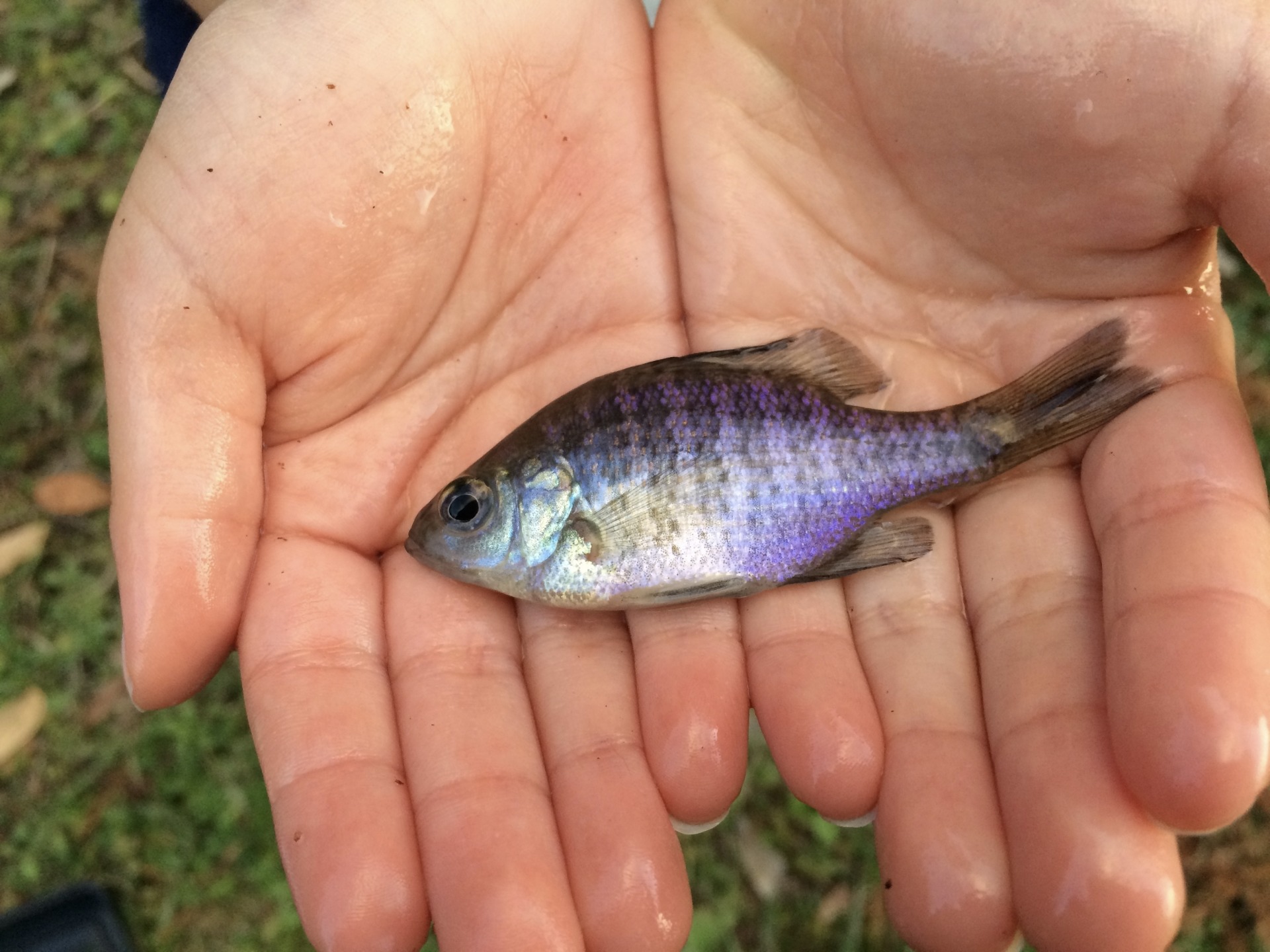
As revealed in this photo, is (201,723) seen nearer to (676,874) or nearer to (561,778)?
(561,778)

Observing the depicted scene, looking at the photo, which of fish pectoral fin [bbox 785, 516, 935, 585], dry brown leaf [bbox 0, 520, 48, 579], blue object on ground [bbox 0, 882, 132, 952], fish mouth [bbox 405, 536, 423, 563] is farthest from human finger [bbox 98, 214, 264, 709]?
dry brown leaf [bbox 0, 520, 48, 579]

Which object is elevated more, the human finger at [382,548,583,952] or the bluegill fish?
the bluegill fish

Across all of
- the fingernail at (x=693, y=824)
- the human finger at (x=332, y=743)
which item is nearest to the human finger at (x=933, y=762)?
the fingernail at (x=693, y=824)

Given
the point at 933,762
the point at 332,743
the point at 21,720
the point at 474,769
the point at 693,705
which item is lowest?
the point at 21,720

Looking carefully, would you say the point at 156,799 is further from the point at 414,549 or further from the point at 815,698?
the point at 815,698

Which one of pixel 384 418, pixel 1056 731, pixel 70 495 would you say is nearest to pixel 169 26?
pixel 70 495

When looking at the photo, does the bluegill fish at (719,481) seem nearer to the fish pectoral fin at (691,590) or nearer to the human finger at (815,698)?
the fish pectoral fin at (691,590)

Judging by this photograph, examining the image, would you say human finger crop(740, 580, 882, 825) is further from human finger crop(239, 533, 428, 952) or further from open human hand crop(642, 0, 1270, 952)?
human finger crop(239, 533, 428, 952)
